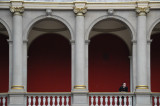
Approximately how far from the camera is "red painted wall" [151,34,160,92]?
118 ft

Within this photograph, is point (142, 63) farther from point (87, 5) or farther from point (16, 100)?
point (16, 100)

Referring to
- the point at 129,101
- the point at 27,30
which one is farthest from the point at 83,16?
the point at 129,101

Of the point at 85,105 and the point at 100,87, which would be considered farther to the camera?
the point at 100,87

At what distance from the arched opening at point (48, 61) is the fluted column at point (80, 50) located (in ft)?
11.9

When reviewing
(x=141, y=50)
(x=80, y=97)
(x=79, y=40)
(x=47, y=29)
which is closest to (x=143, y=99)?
(x=141, y=50)

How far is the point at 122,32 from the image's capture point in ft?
117

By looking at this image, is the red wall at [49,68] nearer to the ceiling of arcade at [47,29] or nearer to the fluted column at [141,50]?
the ceiling of arcade at [47,29]

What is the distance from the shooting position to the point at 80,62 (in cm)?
3206

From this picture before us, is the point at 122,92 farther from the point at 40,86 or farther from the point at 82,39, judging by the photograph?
the point at 40,86

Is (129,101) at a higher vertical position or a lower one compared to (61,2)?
lower

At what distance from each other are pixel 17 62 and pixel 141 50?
702cm

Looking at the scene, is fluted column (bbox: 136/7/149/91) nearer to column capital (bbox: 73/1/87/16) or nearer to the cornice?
the cornice

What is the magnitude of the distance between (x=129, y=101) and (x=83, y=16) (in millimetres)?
5478

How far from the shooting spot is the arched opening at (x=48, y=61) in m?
36.0
